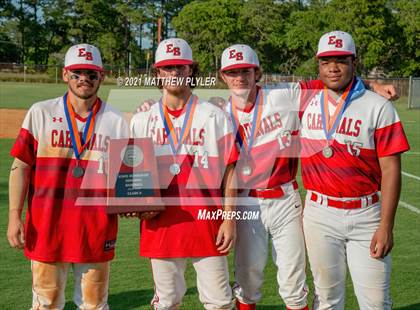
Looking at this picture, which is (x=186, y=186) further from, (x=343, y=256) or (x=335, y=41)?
(x=335, y=41)

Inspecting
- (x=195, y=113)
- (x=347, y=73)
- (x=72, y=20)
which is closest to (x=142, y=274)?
(x=195, y=113)

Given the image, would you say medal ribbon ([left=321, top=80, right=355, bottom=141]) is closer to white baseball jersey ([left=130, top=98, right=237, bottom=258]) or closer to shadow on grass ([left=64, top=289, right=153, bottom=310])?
white baseball jersey ([left=130, top=98, right=237, bottom=258])

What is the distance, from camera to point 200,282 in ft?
14.4

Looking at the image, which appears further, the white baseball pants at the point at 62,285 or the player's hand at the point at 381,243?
the white baseball pants at the point at 62,285

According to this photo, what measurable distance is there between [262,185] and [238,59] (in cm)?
102

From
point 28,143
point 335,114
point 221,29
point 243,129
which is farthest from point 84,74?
point 221,29

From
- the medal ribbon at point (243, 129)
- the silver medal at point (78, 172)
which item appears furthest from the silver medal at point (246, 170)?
the silver medal at point (78, 172)

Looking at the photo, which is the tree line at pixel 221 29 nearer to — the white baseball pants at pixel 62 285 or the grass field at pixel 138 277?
the grass field at pixel 138 277

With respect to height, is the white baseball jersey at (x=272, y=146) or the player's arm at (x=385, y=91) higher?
the player's arm at (x=385, y=91)

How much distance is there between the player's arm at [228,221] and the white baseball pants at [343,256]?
61 cm

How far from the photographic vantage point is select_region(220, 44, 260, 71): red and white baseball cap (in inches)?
187

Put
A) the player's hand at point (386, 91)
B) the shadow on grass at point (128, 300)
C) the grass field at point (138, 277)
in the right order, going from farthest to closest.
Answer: the grass field at point (138, 277)
the shadow on grass at point (128, 300)
the player's hand at point (386, 91)

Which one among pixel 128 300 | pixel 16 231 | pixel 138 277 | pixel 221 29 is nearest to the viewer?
pixel 16 231

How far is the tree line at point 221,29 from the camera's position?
53.6 meters
